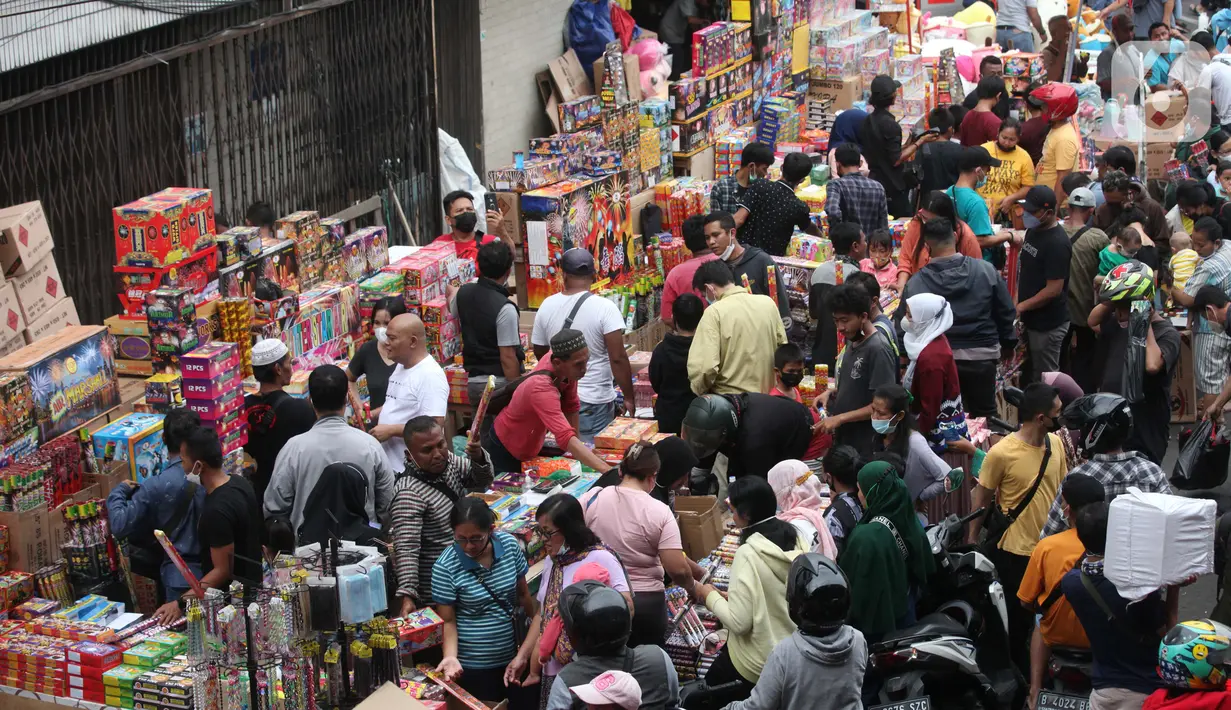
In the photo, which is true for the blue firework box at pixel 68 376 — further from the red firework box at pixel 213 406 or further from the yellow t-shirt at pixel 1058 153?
the yellow t-shirt at pixel 1058 153

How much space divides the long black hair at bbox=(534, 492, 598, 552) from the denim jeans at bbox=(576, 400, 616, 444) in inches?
116

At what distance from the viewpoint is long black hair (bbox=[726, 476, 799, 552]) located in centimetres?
611

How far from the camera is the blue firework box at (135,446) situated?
7.80 metres

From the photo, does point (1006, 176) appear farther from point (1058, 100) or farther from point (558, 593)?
point (558, 593)

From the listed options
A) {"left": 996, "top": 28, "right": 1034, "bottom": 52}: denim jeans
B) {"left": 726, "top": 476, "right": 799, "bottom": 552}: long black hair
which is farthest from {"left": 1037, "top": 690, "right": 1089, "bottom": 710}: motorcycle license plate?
{"left": 996, "top": 28, "right": 1034, "bottom": 52}: denim jeans

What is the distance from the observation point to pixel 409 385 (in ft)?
26.1

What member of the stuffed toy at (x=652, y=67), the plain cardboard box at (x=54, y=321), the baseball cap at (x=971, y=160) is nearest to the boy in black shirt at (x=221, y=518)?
the plain cardboard box at (x=54, y=321)

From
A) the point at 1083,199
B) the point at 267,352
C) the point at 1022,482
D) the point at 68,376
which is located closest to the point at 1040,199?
the point at 1083,199

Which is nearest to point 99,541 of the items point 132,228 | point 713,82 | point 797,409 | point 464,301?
point 132,228

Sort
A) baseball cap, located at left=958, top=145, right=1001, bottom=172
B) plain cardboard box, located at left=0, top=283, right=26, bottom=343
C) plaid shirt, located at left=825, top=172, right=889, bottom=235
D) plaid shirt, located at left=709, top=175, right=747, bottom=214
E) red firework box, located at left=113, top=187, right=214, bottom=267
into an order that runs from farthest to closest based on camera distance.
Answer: plaid shirt, located at left=825, top=172, right=889, bottom=235 < plaid shirt, located at left=709, top=175, right=747, bottom=214 < baseball cap, located at left=958, top=145, right=1001, bottom=172 < red firework box, located at left=113, top=187, right=214, bottom=267 < plain cardboard box, located at left=0, top=283, right=26, bottom=343

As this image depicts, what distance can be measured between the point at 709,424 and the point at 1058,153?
667 centimetres

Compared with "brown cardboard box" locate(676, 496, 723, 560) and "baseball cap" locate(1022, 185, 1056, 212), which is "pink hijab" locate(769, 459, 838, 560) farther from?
"baseball cap" locate(1022, 185, 1056, 212)

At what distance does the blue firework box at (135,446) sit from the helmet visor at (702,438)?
275cm

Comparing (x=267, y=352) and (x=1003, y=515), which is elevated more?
(x=267, y=352)
